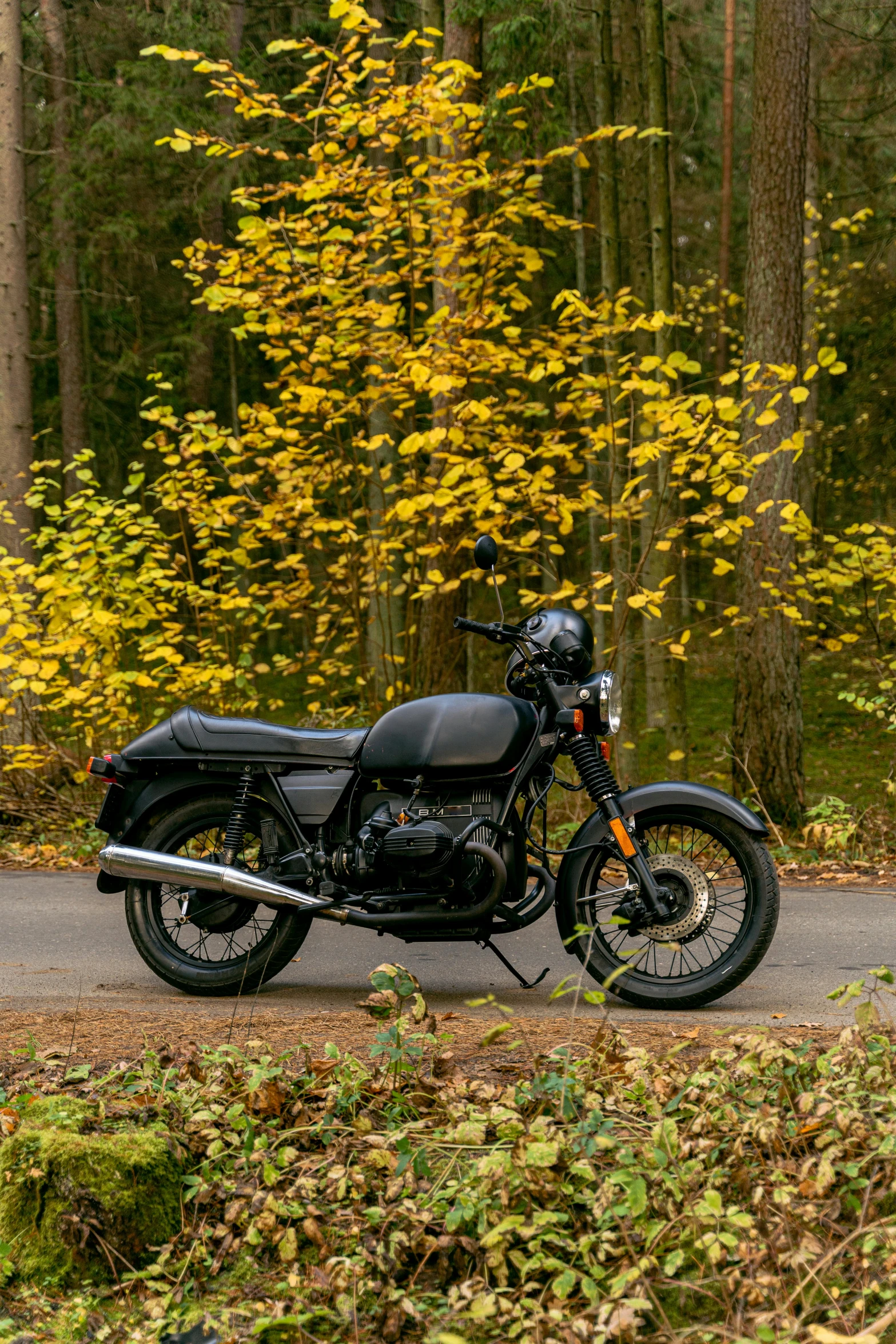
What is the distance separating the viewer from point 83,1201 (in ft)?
10.7

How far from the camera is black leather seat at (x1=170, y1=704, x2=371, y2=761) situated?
16.7 ft

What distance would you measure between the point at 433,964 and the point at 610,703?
1628 millimetres

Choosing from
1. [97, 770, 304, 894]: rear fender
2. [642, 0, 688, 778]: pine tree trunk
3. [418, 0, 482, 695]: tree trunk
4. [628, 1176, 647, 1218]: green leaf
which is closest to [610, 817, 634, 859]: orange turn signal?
[97, 770, 304, 894]: rear fender

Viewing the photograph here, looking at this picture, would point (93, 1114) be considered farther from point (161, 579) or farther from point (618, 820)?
point (161, 579)

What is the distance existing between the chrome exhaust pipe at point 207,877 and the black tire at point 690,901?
3.17 feet

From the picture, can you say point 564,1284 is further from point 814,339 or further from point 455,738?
point 814,339

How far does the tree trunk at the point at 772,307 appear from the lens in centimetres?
942

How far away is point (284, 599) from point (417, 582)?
935mm

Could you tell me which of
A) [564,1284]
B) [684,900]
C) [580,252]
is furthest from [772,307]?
[580,252]

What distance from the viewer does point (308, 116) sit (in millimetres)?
7621

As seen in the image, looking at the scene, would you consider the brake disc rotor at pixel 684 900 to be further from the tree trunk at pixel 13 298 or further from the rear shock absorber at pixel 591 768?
the tree trunk at pixel 13 298

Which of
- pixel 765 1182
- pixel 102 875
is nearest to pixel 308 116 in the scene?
pixel 102 875

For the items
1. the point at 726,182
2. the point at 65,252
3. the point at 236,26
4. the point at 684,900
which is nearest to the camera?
the point at 684,900

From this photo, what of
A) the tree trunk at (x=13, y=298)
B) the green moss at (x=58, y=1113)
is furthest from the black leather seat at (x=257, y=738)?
the tree trunk at (x=13, y=298)
